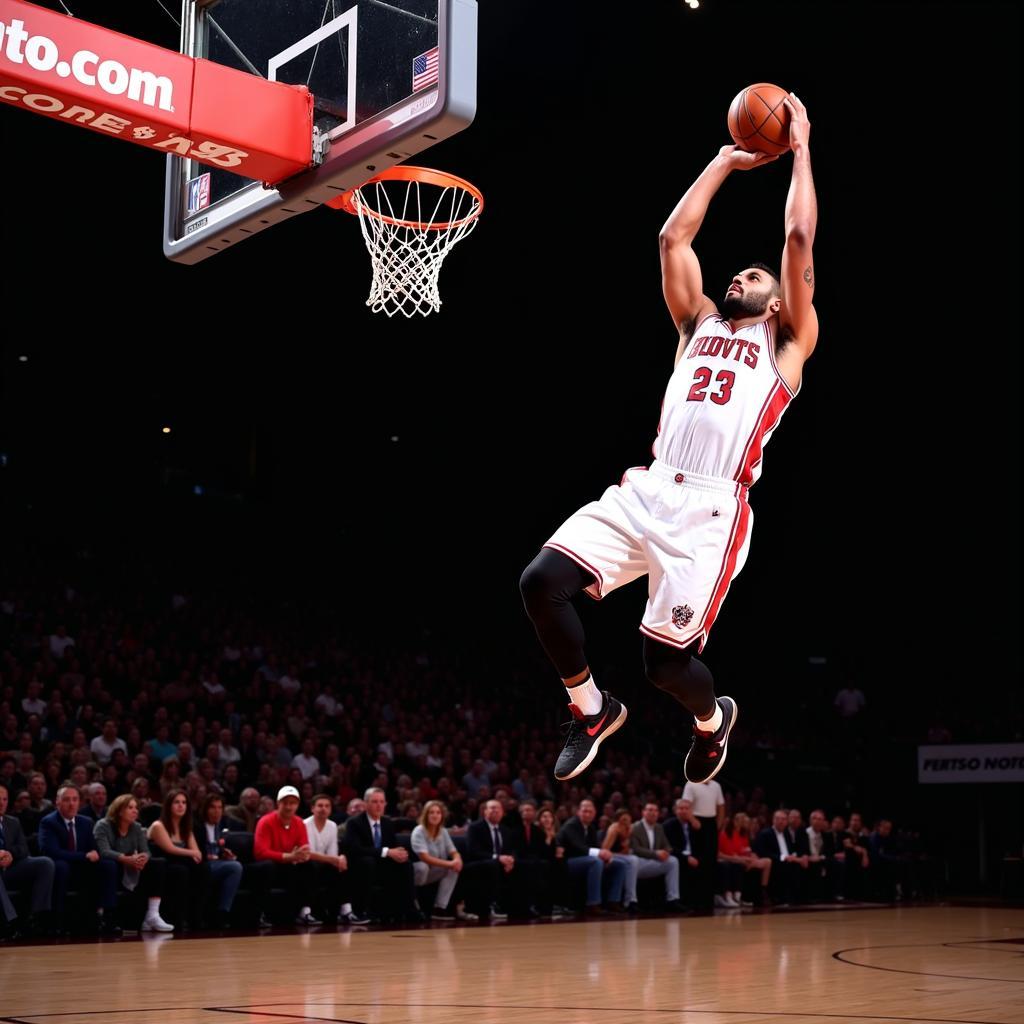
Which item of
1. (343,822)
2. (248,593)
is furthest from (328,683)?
(343,822)

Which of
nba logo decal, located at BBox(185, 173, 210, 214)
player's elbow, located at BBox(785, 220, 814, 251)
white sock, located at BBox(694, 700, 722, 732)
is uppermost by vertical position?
nba logo decal, located at BBox(185, 173, 210, 214)

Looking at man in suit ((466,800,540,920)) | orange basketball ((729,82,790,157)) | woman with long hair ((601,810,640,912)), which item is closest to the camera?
orange basketball ((729,82,790,157))

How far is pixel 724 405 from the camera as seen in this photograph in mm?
4488

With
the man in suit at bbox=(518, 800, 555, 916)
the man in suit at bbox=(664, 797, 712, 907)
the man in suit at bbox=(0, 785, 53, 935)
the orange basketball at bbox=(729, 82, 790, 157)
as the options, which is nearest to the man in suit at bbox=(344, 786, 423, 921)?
the man in suit at bbox=(518, 800, 555, 916)

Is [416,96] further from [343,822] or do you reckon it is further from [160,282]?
[160,282]

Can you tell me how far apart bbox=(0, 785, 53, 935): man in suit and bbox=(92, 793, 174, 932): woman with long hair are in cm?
49

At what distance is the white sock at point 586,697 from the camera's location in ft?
14.5

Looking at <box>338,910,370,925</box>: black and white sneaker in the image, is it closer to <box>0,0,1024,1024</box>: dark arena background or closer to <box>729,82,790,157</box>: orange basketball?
<box>0,0,1024,1024</box>: dark arena background

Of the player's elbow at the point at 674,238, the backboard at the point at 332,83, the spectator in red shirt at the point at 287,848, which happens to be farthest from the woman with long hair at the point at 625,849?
the player's elbow at the point at 674,238

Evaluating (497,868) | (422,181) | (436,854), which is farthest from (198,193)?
(497,868)

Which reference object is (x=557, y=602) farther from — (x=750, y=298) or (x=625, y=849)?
(x=625, y=849)

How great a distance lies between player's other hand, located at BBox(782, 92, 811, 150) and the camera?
14.9 feet

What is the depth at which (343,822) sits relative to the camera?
12914 millimetres

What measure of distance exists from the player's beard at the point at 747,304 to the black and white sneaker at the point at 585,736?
4.46 feet
